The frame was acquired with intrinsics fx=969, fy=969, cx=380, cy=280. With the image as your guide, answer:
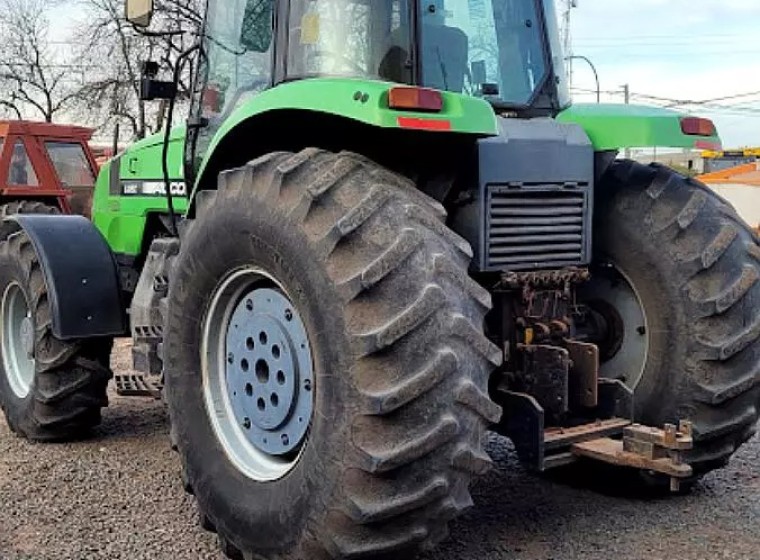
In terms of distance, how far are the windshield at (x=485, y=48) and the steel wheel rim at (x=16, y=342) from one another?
3.41m

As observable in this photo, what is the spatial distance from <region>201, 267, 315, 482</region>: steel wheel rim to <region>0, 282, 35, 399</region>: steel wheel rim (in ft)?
8.37

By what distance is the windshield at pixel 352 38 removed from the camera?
3930mm

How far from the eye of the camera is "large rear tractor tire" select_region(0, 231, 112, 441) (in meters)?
5.73

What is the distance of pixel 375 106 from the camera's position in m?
3.34

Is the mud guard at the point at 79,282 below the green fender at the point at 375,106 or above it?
below

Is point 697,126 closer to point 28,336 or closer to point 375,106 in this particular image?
point 375,106

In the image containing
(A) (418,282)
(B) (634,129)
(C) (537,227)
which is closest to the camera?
(A) (418,282)

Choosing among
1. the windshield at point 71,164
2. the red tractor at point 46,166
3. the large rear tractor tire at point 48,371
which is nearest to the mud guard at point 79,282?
the large rear tractor tire at point 48,371

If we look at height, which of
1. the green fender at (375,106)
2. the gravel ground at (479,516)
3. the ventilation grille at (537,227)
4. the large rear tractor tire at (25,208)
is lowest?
the gravel ground at (479,516)

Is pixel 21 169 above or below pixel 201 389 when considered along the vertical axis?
above

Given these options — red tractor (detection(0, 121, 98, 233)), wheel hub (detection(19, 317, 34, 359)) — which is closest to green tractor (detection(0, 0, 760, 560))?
wheel hub (detection(19, 317, 34, 359))

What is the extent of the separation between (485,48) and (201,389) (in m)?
1.94

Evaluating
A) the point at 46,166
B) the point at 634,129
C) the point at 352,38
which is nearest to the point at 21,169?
the point at 46,166

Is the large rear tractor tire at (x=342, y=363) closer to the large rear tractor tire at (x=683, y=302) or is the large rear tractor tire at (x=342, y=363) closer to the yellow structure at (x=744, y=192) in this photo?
the large rear tractor tire at (x=683, y=302)
